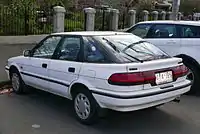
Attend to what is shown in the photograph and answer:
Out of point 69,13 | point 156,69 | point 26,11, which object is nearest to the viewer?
point 156,69

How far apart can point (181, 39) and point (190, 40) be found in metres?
0.24

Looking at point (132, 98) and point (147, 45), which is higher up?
point (147, 45)

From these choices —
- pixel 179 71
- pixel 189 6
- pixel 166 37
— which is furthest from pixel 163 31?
pixel 189 6

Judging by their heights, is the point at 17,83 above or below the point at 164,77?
below

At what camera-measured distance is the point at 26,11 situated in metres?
15.4

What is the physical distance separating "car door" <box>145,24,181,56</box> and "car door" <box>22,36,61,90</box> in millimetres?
2820

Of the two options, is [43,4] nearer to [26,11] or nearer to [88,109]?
[26,11]

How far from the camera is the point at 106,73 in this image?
4727 millimetres

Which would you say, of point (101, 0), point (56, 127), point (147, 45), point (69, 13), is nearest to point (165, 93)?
point (147, 45)

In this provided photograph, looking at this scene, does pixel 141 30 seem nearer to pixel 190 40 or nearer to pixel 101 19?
pixel 190 40

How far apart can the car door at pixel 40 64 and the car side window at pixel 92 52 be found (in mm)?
836

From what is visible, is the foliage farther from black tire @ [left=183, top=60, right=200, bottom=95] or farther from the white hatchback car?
the white hatchback car

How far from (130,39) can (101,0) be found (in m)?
19.4

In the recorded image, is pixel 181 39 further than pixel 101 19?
No
